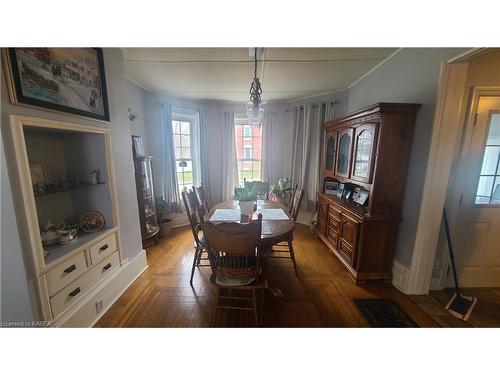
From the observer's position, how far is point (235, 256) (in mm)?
1411

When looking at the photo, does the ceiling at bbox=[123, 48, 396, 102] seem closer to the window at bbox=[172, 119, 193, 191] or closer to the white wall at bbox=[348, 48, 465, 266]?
the white wall at bbox=[348, 48, 465, 266]

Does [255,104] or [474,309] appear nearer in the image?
[474,309]

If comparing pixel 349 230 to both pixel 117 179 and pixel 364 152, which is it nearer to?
pixel 364 152

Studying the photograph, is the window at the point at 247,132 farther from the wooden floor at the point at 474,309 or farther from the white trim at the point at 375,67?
the wooden floor at the point at 474,309

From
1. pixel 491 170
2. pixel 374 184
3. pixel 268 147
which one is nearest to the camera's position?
pixel 491 170

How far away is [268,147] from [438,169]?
2.67 meters

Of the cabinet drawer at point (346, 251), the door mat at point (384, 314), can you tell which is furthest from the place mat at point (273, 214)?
the door mat at point (384, 314)

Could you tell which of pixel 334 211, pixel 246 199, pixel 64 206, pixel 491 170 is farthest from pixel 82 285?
pixel 491 170

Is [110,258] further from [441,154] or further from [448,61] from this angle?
[448,61]

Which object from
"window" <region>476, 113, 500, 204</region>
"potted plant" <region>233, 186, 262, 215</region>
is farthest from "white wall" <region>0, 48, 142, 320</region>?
"window" <region>476, 113, 500, 204</region>

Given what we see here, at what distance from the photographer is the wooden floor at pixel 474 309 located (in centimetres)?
150

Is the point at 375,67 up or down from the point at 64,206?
up

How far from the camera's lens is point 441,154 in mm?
1573
